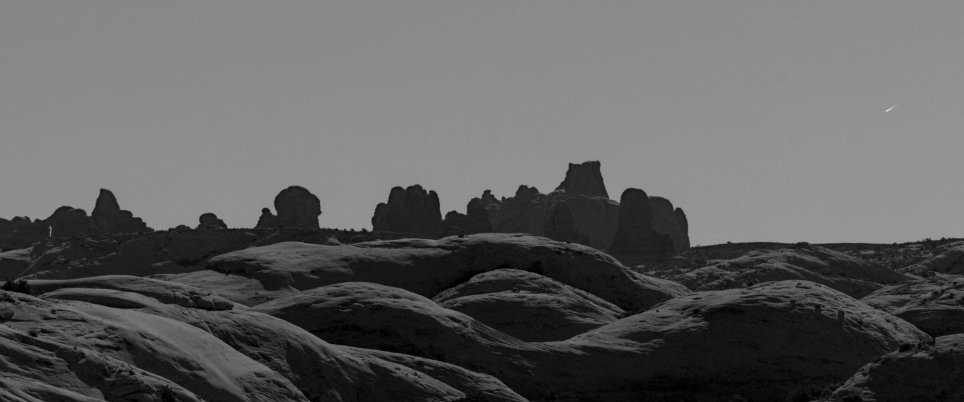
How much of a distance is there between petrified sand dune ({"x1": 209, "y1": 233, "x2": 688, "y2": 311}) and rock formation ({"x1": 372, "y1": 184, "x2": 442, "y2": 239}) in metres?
80.5

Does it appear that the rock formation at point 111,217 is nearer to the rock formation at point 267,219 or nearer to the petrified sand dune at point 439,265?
the rock formation at point 267,219

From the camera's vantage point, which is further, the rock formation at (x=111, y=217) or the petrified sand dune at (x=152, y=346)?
the rock formation at (x=111, y=217)

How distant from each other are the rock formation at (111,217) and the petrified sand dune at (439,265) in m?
94.8

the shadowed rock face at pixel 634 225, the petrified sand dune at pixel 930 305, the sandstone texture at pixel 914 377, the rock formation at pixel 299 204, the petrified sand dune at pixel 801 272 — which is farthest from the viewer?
the shadowed rock face at pixel 634 225

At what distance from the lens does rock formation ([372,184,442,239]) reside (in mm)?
162750

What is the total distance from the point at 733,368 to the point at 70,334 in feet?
105

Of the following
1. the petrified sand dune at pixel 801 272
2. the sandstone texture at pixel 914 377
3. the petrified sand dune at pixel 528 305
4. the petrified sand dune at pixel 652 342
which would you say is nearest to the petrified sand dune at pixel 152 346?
the petrified sand dune at pixel 652 342

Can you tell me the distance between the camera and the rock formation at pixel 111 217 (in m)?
172

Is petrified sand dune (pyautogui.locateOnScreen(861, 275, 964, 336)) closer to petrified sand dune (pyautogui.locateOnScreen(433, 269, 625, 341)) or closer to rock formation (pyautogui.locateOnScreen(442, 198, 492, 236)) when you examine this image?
petrified sand dune (pyautogui.locateOnScreen(433, 269, 625, 341))

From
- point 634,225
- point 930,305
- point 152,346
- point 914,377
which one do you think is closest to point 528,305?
point 914,377

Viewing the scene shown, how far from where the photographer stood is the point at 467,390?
51844mm

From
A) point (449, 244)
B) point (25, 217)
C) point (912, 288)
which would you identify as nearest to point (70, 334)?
point (449, 244)

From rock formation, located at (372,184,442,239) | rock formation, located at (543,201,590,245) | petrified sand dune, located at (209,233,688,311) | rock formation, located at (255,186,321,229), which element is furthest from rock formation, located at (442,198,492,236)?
petrified sand dune, located at (209,233,688,311)

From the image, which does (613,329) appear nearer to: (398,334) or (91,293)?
(398,334)
